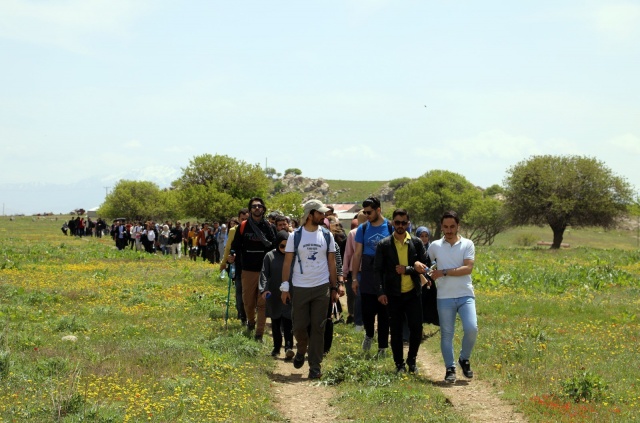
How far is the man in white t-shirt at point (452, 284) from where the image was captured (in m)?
9.74

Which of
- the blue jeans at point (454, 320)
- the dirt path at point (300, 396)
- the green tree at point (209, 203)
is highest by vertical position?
the green tree at point (209, 203)

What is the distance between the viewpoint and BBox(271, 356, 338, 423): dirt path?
8.42m

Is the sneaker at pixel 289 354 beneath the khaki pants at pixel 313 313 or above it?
beneath

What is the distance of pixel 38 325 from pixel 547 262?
28874 mm

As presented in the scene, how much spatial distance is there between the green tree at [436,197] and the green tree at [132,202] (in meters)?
35.1

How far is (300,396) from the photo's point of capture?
9.39 metres

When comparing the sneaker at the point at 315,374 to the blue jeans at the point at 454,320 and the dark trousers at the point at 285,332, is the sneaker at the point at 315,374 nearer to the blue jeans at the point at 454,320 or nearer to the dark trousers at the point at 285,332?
the dark trousers at the point at 285,332

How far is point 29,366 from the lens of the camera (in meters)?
9.26

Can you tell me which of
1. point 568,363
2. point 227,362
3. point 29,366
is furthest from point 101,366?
point 568,363

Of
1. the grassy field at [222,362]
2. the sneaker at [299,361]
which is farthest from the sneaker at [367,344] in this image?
the sneaker at [299,361]

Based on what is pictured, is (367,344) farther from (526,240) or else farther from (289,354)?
(526,240)

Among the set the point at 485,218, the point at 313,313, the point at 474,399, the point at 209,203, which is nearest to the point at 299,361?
the point at 313,313

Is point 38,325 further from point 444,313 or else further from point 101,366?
point 444,313

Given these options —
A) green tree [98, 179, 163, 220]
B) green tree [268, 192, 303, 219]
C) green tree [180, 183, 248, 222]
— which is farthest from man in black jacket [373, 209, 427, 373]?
green tree [98, 179, 163, 220]
